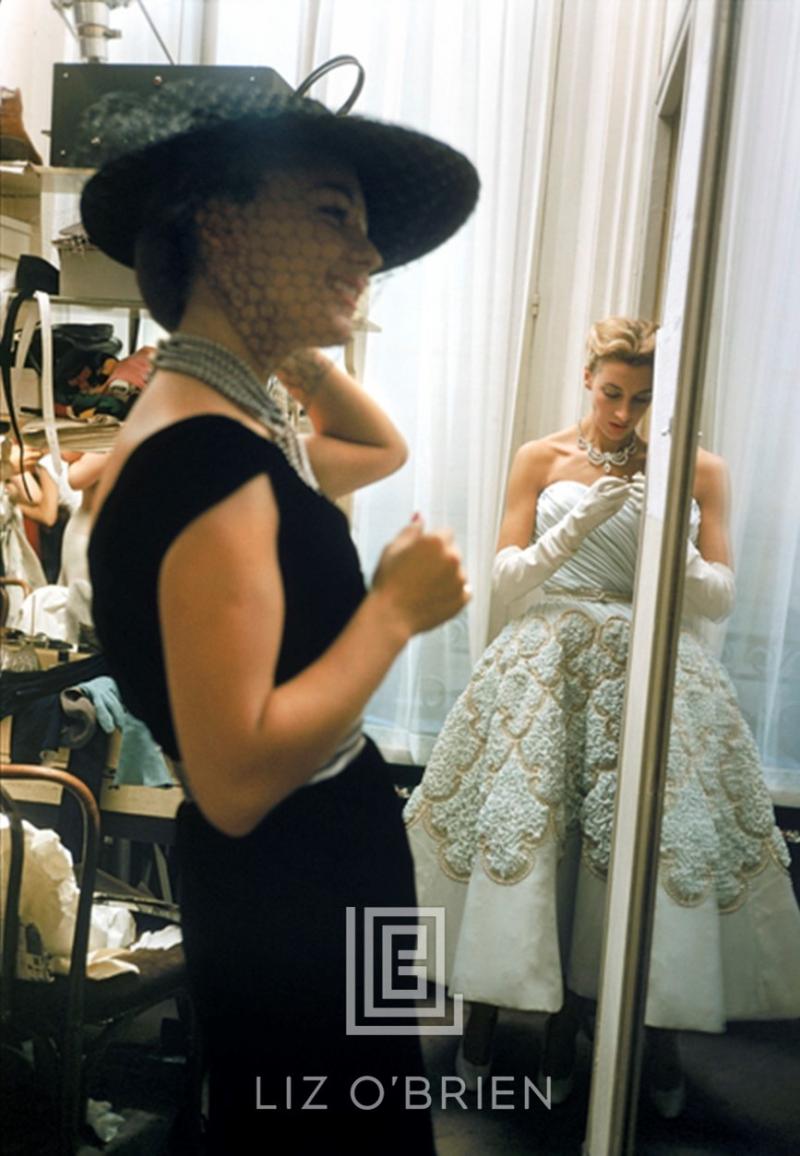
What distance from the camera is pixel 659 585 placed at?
126 cm

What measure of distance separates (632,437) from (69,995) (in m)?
0.80

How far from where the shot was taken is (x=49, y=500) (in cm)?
108

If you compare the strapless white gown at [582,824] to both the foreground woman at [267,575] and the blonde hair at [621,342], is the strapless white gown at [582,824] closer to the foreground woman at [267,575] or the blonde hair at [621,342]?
the blonde hair at [621,342]

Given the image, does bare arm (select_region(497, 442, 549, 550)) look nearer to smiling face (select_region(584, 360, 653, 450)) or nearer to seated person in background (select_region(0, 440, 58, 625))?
smiling face (select_region(584, 360, 653, 450))

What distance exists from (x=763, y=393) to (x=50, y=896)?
858mm

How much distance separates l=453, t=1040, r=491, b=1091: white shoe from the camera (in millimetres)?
1119

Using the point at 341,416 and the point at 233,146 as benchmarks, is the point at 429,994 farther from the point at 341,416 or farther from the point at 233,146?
the point at 233,146

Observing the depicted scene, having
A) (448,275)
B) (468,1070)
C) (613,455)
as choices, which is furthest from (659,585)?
(468,1070)

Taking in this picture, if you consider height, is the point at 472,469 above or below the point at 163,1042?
above

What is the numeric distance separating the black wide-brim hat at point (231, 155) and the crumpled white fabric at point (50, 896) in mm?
526

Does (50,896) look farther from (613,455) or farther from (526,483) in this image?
(613,455)

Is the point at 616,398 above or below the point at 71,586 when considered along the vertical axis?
above

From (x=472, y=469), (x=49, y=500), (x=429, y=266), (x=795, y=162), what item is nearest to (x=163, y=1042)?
(x=49, y=500)

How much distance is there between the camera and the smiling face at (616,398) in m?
1.30
